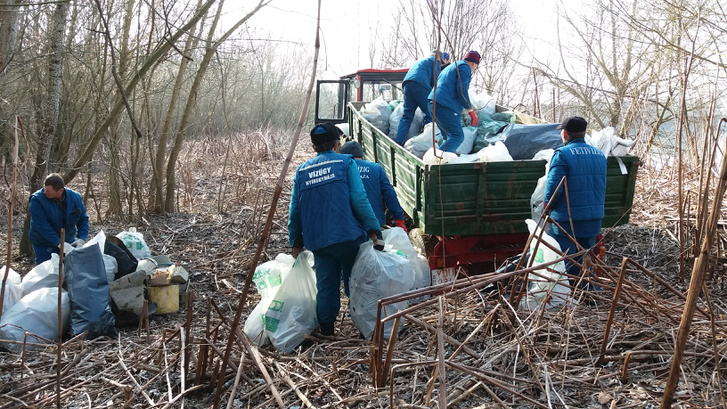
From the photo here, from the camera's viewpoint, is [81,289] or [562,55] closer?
[81,289]

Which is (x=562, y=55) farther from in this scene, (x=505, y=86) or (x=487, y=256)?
(x=487, y=256)

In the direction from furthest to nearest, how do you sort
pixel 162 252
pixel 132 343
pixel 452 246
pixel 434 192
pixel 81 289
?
pixel 162 252 → pixel 452 246 → pixel 434 192 → pixel 81 289 → pixel 132 343

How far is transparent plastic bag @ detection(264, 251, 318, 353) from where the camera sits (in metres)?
3.80

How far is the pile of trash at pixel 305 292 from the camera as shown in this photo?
3.72 metres

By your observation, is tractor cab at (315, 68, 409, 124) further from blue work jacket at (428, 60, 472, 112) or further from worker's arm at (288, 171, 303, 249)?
worker's arm at (288, 171, 303, 249)

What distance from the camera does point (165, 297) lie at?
5.18m

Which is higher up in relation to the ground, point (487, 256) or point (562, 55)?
point (562, 55)

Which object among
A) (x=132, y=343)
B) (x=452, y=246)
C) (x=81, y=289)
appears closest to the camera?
(x=132, y=343)

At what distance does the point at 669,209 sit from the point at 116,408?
23.0ft

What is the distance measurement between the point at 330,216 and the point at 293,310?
0.72m

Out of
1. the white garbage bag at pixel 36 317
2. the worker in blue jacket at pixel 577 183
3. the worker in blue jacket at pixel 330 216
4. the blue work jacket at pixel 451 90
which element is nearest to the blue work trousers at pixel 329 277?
the worker in blue jacket at pixel 330 216

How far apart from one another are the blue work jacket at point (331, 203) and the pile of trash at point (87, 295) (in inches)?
59.4

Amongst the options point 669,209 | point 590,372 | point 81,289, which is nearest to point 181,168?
point 81,289

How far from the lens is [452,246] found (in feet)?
17.1
